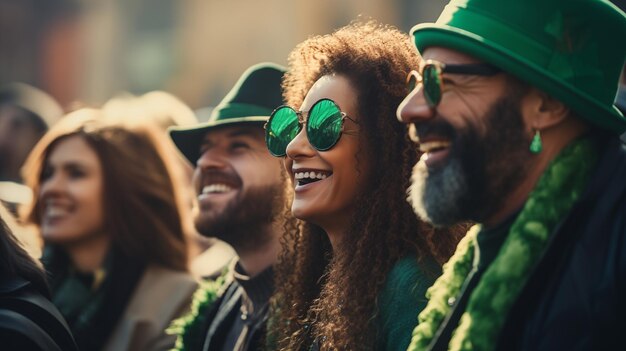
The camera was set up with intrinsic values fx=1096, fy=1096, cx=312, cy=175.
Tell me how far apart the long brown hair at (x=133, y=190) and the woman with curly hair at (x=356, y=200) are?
229 cm

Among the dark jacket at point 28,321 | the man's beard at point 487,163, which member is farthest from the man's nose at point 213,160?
the man's beard at point 487,163

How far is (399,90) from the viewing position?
13.0 ft

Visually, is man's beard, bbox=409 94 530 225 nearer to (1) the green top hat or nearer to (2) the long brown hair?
(1) the green top hat

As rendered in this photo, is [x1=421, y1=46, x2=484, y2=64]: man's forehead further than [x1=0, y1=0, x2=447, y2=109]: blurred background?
No

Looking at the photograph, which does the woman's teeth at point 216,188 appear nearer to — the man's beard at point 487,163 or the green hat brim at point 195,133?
the green hat brim at point 195,133

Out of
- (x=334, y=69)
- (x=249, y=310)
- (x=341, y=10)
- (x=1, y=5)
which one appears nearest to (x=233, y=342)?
(x=249, y=310)

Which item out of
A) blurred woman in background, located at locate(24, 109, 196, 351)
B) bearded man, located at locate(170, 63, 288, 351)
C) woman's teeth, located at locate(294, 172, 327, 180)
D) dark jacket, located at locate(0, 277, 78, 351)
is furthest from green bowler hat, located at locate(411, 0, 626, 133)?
blurred woman in background, located at locate(24, 109, 196, 351)

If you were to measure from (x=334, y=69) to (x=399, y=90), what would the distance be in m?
0.26

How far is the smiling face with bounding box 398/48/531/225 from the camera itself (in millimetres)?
3021

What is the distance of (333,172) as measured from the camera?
3.91m

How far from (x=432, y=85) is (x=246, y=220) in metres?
2.18

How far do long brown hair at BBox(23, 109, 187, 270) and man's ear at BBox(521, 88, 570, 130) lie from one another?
362 cm

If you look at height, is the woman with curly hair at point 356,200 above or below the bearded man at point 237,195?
above

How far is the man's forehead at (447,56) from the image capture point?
122 inches
